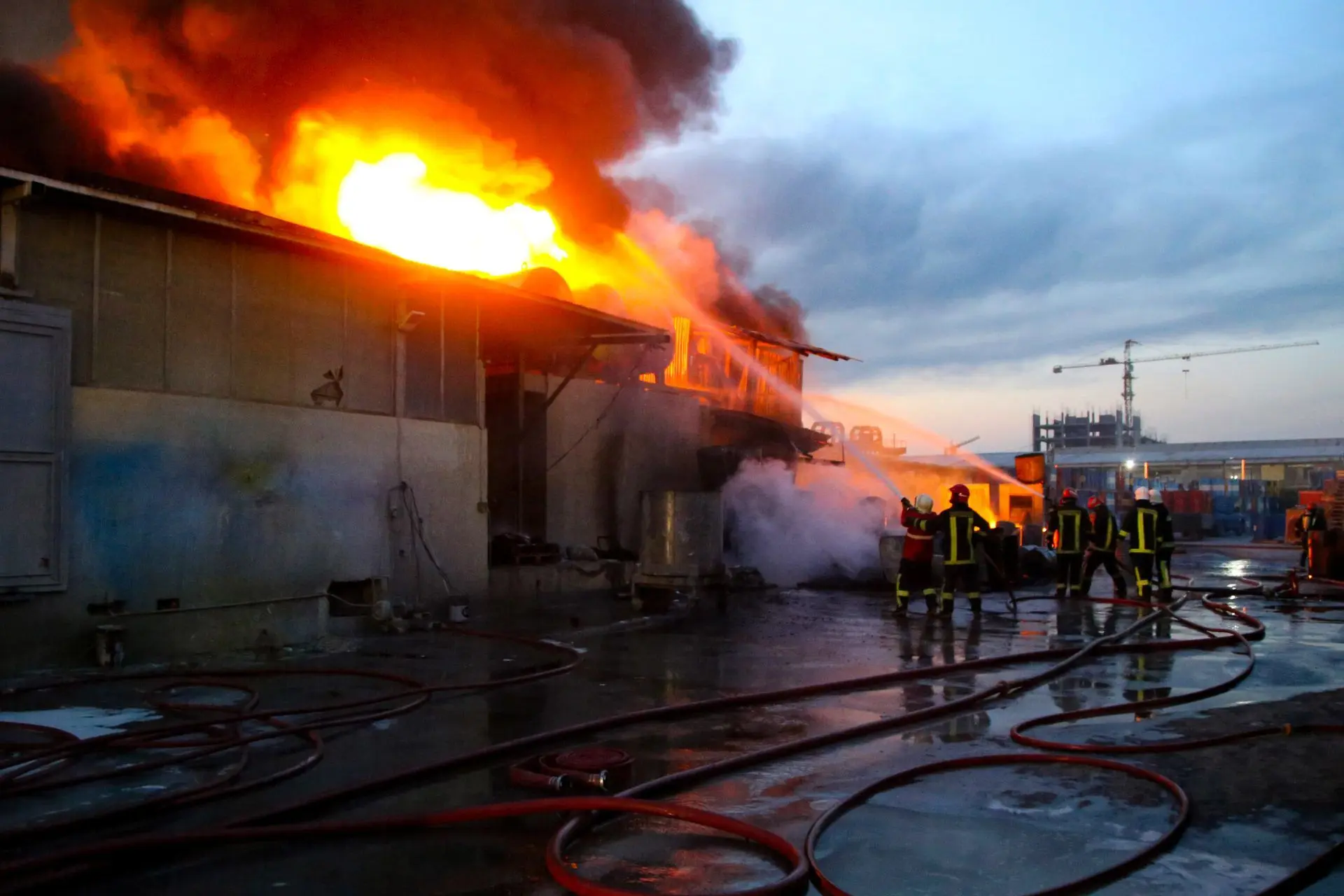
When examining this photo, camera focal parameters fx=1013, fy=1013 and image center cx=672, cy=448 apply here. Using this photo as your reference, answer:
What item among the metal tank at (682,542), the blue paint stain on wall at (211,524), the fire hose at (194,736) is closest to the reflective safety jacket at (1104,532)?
the metal tank at (682,542)

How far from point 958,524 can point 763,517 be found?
530cm

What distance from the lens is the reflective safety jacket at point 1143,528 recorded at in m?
13.1

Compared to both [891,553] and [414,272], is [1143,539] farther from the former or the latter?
[414,272]

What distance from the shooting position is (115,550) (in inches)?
332

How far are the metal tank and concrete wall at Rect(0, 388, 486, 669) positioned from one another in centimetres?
229

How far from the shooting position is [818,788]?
477 cm

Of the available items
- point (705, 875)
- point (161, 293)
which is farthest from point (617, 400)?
point (705, 875)

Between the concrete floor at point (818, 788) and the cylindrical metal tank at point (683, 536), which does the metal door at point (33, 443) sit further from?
the cylindrical metal tank at point (683, 536)

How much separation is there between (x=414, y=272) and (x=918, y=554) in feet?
22.3

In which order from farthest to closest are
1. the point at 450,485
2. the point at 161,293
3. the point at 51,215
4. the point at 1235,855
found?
the point at 450,485, the point at 161,293, the point at 51,215, the point at 1235,855

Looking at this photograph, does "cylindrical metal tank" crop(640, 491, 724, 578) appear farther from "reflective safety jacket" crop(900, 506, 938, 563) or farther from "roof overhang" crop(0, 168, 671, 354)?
"roof overhang" crop(0, 168, 671, 354)

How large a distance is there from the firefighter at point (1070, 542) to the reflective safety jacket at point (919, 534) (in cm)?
260

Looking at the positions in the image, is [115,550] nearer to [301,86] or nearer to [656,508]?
[656,508]

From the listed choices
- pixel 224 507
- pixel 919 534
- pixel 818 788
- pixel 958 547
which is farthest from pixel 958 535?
pixel 224 507
